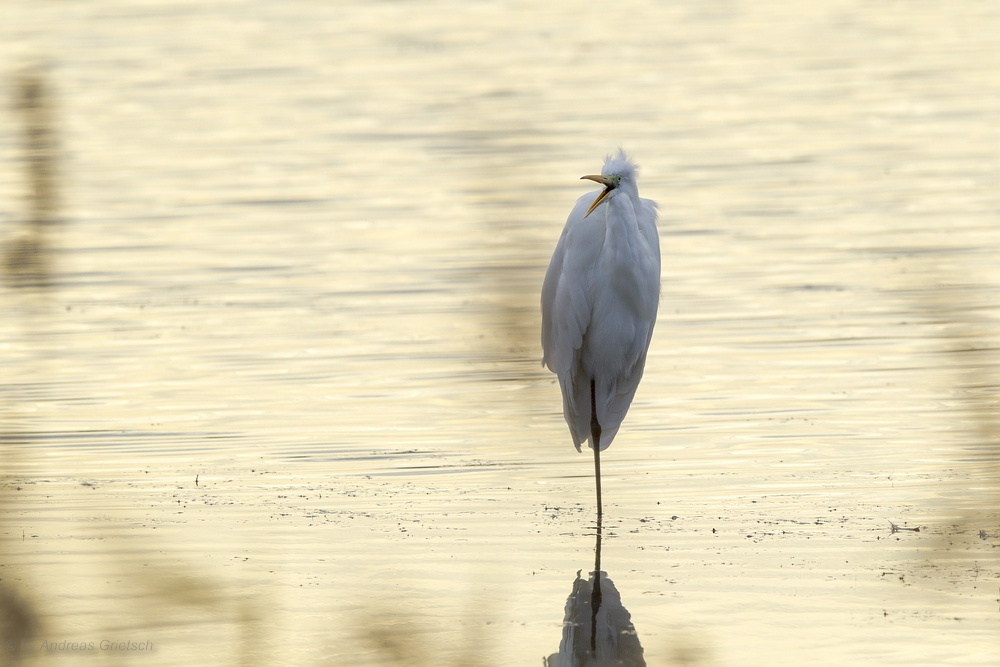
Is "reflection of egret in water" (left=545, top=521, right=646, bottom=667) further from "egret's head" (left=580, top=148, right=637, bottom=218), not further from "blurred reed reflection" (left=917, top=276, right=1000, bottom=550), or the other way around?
"blurred reed reflection" (left=917, top=276, right=1000, bottom=550)

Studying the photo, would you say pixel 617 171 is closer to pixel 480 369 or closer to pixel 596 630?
pixel 480 369

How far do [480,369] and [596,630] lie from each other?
2.70ft

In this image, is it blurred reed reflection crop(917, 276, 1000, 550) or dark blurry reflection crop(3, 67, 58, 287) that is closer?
dark blurry reflection crop(3, 67, 58, 287)

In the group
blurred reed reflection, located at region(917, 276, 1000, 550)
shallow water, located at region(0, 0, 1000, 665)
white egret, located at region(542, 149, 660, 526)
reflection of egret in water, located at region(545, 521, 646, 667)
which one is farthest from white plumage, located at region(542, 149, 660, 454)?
blurred reed reflection, located at region(917, 276, 1000, 550)

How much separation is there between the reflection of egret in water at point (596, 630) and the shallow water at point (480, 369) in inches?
2.1

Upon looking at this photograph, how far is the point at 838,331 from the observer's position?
812 cm

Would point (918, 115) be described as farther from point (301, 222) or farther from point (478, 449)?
point (478, 449)

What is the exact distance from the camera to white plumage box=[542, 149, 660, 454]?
543 centimetres

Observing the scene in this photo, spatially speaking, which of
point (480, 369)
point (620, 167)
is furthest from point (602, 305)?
point (480, 369)

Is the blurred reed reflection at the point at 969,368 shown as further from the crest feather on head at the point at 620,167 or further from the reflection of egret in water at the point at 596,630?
the crest feather on head at the point at 620,167

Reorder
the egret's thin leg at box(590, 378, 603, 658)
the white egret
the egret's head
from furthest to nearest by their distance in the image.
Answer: the white egret, the egret's head, the egret's thin leg at box(590, 378, 603, 658)

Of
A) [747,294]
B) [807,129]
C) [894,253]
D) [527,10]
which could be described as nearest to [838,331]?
[747,294]

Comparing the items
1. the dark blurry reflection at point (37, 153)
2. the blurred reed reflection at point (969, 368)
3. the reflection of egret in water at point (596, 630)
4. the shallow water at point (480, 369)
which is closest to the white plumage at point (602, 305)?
the shallow water at point (480, 369)

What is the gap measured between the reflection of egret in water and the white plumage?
102cm
